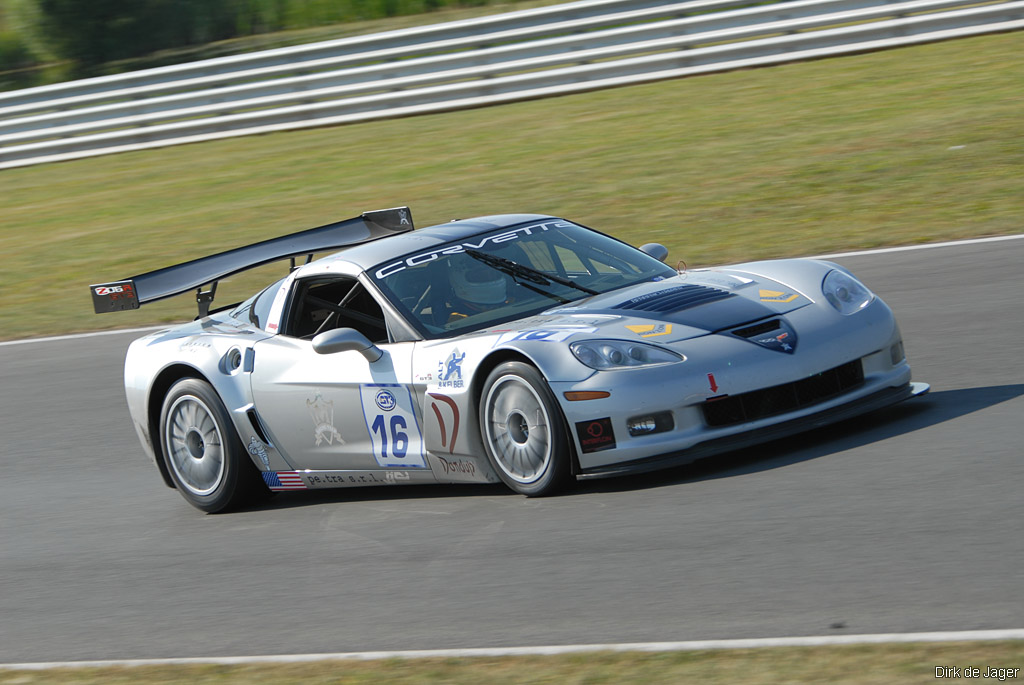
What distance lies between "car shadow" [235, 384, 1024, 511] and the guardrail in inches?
436

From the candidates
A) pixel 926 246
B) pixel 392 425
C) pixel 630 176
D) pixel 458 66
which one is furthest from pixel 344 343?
pixel 458 66

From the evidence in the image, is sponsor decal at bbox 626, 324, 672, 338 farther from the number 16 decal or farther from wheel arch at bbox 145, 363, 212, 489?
wheel arch at bbox 145, 363, 212, 489

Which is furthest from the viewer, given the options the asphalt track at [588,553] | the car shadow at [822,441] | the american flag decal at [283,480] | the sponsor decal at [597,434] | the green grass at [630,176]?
the green grass at [630,176]

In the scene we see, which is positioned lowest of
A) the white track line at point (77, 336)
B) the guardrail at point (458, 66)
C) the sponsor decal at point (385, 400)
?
the sponsor decal at point (385, 400)

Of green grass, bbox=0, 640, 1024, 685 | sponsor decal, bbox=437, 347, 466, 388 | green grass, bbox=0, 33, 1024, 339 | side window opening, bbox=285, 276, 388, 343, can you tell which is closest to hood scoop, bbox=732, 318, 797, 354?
sponsor decal, bbox=437, 347, 466, 388

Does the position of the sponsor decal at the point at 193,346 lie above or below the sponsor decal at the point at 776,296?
above

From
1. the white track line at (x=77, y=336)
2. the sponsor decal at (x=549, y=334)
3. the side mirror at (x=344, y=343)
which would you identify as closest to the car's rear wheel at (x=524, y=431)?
the sponsor decal at (x=549, y=334)

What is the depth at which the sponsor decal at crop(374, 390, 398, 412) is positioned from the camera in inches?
241

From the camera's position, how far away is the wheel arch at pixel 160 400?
280 inches

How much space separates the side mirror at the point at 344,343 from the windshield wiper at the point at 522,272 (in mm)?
737

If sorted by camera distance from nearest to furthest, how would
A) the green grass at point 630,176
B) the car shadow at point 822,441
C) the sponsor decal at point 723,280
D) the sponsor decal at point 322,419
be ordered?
the car shadow at point 822,441, the sponsor decal at point 723,280, the sponsor decal at point 322,419, the green grass at point 630,176

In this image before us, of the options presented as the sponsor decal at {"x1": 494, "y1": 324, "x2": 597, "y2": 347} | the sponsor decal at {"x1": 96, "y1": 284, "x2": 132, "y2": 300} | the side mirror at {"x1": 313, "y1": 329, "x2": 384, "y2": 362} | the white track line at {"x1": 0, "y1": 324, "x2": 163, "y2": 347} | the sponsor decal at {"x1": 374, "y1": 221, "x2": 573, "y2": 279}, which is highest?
the sponsor decal at {"x1": 96, "y1": 284, "x2": 132, "y2": 300}

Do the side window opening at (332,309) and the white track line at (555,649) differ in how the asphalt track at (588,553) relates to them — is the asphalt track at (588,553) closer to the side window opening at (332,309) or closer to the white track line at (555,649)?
the white track line at (555,649)

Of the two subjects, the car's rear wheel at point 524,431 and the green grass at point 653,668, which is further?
the car's rear wheel at point 524,431
